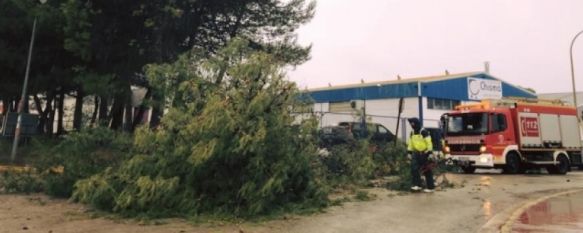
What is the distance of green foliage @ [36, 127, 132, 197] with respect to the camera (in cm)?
1030

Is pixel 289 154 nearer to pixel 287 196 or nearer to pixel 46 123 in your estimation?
pixel 287 196

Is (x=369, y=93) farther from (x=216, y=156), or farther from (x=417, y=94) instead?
(x=216, y=156)

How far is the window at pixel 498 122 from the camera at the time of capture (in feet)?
64.6

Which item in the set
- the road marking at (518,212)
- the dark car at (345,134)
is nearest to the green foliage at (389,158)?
the dark car at (345,134)

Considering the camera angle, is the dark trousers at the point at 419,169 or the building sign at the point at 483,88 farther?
the building sign at the point at 483,88

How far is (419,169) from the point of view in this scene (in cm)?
1355

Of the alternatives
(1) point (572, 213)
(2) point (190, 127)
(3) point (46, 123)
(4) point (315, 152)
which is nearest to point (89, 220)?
(2) point (190, 127)

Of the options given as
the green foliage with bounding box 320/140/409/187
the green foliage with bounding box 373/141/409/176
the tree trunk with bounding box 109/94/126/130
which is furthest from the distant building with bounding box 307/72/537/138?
the green foliage with bounding box 320/140/409/187

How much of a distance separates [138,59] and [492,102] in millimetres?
14181

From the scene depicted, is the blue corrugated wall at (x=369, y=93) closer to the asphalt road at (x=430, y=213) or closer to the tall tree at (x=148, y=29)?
the tall tree at (x=148, y=29)

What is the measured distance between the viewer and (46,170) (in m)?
11.3

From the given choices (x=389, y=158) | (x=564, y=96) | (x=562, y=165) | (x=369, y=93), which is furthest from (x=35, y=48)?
(x=564, y=96)

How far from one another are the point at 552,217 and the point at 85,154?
9.19 meters

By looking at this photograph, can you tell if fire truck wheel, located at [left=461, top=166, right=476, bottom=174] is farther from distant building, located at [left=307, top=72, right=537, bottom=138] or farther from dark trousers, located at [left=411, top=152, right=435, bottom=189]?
distant building, located at [left=307, top=72, right=537, bottom=138]
